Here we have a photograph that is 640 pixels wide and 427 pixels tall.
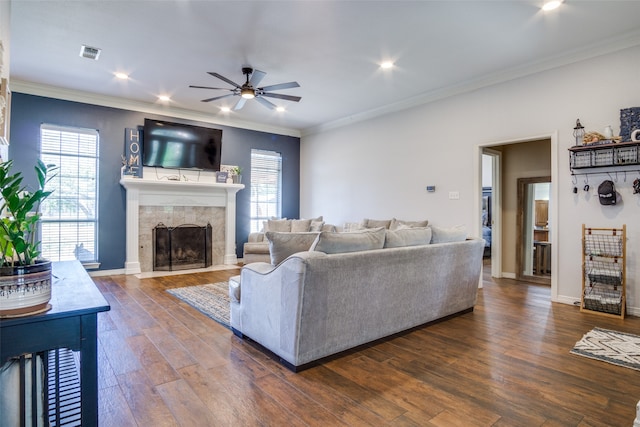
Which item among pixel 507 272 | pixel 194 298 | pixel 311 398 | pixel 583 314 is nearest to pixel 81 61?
pixel 194 298

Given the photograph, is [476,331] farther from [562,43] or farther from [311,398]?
[562,43]

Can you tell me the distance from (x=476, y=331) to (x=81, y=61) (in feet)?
18.2

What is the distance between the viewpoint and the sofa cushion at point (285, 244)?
2.56 metres

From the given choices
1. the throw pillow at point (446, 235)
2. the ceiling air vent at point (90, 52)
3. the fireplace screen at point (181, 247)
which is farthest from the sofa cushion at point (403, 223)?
the ceiling air vent at point (90, 52)

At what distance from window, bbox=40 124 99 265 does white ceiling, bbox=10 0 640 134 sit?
0.77 meters

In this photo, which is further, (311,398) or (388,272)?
(388,272)

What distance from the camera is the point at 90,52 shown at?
409 cm

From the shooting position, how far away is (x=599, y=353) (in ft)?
8.82

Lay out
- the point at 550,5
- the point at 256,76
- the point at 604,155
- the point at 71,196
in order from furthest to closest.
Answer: the point at 71,196 → the point at 256,76 → the point at 604,155 → the point at 550,5

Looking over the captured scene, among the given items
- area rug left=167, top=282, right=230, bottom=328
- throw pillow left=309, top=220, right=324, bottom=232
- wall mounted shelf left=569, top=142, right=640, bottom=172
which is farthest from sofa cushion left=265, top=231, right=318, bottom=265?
throw pillow left=309, top=220, right=324, bottom=232

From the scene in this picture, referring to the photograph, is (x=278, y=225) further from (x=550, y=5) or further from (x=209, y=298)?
(x=550, y=5)

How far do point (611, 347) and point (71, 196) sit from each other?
23.3ft

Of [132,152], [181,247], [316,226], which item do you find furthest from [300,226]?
[132,152]

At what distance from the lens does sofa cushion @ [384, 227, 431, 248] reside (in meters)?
3.01
